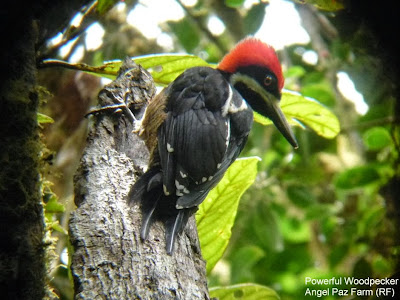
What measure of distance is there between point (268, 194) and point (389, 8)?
3219mm

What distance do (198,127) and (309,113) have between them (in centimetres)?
85

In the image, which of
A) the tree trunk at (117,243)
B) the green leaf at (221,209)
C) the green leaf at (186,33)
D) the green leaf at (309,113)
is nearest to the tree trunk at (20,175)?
the tree trunk at (117,243)

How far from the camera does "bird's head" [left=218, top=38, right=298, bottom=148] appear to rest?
10.1ft

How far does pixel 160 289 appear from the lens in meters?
1.75

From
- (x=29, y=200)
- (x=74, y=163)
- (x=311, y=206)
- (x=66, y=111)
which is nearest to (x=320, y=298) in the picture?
(x=311, y=206)

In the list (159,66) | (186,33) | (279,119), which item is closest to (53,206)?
(159,66)

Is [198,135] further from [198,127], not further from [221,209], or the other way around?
[221,209]

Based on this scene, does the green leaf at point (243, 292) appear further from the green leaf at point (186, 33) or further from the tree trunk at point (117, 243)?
the green leaf at point (186, 33)

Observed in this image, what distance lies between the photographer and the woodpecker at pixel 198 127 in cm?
229

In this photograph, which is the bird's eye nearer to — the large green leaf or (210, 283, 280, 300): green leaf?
the large green leaf

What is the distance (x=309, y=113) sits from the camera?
305 centimetres

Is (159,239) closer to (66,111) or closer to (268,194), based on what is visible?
(66,111)

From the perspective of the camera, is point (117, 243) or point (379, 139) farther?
point (379, 139)

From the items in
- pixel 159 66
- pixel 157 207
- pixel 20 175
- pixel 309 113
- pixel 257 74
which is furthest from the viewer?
pixel 257 74
